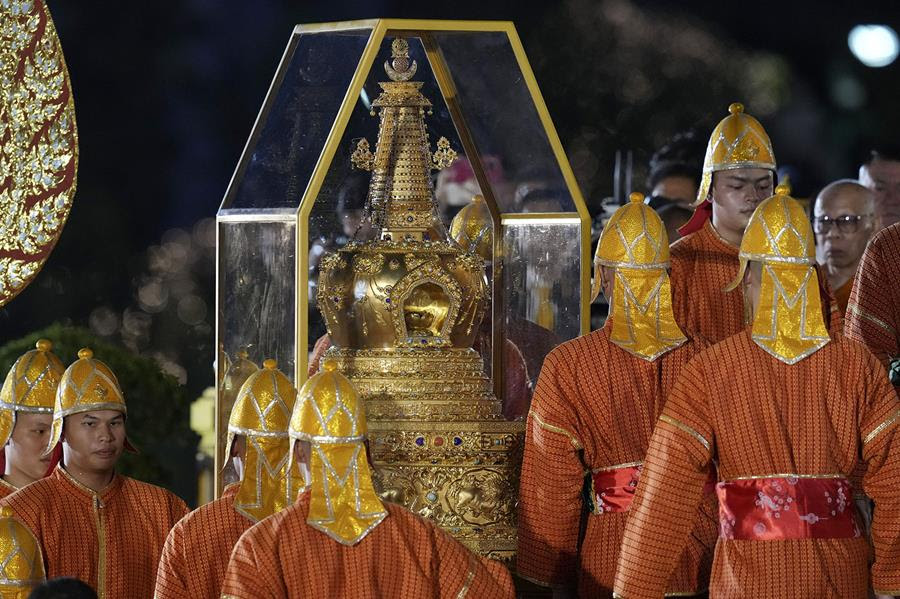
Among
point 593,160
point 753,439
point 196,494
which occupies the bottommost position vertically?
point 196,494

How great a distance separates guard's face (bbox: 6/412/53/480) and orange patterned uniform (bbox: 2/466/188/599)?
38 cm

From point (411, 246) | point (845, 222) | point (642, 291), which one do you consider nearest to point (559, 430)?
point (642, 291)

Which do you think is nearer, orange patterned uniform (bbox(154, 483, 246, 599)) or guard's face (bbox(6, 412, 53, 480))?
orange patterned uniform (bbox(154, 483, 246, 599))

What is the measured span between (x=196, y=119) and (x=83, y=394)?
308cm

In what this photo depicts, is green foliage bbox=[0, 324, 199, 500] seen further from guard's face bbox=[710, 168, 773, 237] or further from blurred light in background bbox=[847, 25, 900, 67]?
blurred light in background bbox=[847, 25, 900, 67]

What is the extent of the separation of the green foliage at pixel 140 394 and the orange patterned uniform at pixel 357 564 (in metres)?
3.27

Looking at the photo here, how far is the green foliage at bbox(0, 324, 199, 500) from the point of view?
28.3ft

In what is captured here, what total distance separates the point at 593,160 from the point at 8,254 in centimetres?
259

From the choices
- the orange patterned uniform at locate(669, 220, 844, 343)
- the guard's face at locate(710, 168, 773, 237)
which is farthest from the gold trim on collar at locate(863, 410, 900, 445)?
the guard's face at locate(710, 168, 773, 237)

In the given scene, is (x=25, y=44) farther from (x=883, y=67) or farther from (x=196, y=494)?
(x=883, y=67)

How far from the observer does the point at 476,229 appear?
728 cm

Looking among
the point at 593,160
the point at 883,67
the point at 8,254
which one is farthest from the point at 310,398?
the point at 883,67

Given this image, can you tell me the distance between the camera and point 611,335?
619 cm

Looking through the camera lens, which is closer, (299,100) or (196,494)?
(299,100)
